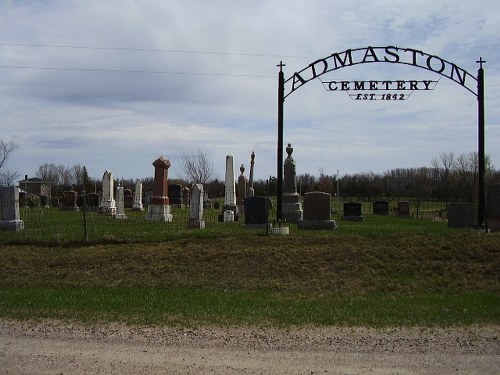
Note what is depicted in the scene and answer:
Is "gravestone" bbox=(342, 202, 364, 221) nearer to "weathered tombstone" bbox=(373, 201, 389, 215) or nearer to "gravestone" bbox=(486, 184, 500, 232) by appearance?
"gravestone" bbox=(486, 184, 500, 232)

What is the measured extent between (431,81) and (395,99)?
1.24 m

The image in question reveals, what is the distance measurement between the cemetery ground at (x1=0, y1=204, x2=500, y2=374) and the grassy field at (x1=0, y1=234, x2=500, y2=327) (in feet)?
0.14

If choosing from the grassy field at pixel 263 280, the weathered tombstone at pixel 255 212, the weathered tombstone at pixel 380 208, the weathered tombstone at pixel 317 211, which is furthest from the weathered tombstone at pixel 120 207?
the weathered tombstone at pixel 380 208

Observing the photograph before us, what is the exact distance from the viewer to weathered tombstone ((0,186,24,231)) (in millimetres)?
17562

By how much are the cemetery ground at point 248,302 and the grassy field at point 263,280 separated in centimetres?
4

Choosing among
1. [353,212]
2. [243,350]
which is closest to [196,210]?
[353,212]

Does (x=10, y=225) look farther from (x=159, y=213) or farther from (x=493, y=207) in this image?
(x=493, y=207)

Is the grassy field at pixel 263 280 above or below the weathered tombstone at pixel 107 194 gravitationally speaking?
below

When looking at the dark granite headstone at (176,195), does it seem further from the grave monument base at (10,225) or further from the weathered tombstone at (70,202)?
the grave monument base at (10,225)

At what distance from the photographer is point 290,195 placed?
22.6 metres

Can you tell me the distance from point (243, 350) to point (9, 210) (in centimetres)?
1373

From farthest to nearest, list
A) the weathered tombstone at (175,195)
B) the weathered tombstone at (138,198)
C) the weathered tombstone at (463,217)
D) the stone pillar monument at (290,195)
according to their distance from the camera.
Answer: the weathered tombstone at (175,195) < the weathered tombstone at (138,198) < the stone pillar monument at (290,195) < the weathered tombstone at (463,217)

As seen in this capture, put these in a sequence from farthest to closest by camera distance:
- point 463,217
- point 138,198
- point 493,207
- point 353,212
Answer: point 138,198, point 353,212, point 463,217, point 493,207

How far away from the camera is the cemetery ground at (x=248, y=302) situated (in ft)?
20.5
